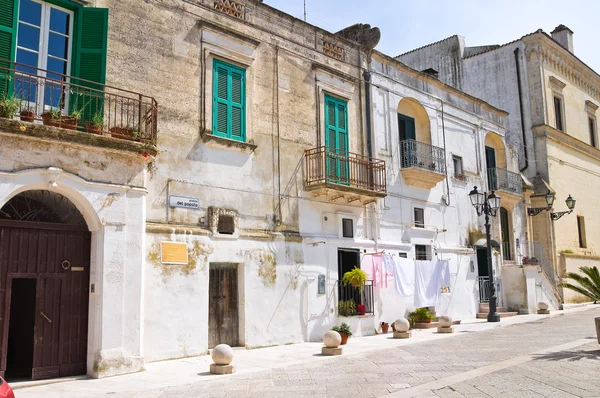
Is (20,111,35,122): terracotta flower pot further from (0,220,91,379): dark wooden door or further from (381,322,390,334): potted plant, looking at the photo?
(381,322,390,334): potted plant

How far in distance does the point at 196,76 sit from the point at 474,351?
30.1ft

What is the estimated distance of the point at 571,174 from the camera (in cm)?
2956

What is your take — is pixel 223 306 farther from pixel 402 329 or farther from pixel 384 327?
pixel 384 327

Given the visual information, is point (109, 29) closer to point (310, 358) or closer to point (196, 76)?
point (196, 76)

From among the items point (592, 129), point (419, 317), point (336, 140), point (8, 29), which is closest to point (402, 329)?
point (419, 317)

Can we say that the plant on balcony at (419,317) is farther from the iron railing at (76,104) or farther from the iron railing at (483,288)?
the iron railing at (76,104)

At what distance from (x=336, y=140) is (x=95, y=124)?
811 centimetres

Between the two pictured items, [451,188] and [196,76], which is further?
[451,188]

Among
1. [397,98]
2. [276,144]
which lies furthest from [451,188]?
[276,144]

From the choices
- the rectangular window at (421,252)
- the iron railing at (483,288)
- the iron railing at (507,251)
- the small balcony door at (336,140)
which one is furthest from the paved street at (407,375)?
the iron railing at (507,251)

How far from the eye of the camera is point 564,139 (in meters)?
29.2

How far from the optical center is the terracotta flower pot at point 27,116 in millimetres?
10008

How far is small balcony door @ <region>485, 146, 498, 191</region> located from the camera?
24469 millimetres

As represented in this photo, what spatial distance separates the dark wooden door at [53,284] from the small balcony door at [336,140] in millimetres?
7714
